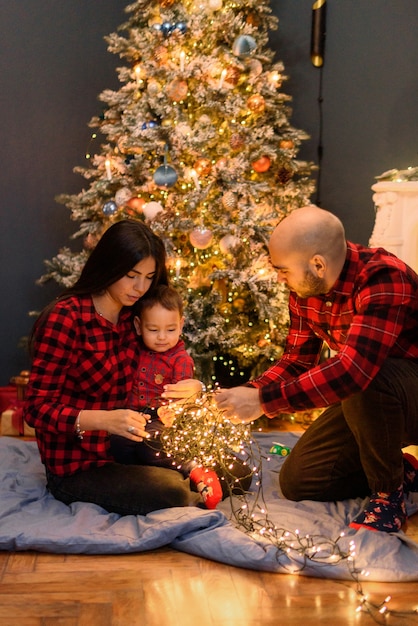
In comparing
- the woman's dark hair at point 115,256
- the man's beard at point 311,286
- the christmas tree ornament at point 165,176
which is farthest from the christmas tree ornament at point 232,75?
the man's beard at point 311,286

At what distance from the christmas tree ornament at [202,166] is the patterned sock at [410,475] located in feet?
5.49

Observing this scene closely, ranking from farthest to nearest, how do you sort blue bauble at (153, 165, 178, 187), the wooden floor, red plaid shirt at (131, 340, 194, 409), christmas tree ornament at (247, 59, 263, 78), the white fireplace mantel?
the white fireplace mantel → christmas tree ornament at (247, 59, 263, 78) → blue bauble at (153, 165, 178, 187) → red plaid shirt at (131, 340, 194, 409) → the wooden floor

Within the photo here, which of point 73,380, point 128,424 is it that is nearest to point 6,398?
point 73,380

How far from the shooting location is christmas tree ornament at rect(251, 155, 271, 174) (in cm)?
379

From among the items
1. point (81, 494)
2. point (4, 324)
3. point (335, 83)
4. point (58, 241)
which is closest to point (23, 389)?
point (4, 324)

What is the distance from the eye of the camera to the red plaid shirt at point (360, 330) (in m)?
2.29

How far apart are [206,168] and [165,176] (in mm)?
226

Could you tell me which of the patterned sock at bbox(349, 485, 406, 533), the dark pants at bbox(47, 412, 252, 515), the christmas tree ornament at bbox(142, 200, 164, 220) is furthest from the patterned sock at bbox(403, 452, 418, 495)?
the christmas tree ornament at bbox(142, 200, 164, 220)

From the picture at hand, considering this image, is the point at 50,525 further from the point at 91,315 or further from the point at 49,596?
the point at 91,315

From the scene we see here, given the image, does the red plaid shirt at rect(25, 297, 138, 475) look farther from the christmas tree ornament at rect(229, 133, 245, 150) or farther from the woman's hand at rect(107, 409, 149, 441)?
the christmas tree ornament at rect(229, 133, 245, 150)

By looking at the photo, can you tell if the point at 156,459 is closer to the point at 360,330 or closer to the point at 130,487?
the point at 130,487

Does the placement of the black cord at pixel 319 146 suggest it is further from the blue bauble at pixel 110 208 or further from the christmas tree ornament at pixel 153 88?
the blue bauble at pixel 110 208

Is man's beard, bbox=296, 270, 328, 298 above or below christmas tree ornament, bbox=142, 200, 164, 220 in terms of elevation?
below

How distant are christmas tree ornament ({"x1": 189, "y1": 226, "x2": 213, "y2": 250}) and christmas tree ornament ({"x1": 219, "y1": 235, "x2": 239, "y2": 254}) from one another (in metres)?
0.07
